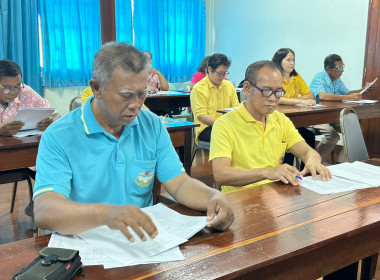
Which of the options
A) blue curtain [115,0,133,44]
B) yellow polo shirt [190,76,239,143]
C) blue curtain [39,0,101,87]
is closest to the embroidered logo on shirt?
yellow polo shirt [190,76,239,143]

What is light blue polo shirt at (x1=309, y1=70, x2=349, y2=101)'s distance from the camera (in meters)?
4.38

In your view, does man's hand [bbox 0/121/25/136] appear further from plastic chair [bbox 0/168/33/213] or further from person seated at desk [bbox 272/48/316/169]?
person seated at desk [bbox 272/48/316/169]

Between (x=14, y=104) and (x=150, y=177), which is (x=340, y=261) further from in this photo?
(x=14, y=104)

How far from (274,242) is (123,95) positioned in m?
0.60

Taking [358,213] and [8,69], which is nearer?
[358,213]

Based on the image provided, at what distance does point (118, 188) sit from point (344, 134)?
1.51 metres

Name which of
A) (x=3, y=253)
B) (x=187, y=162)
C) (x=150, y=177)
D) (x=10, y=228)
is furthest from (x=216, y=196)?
(x=10, y=228)

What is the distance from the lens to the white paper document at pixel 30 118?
234 centimetres

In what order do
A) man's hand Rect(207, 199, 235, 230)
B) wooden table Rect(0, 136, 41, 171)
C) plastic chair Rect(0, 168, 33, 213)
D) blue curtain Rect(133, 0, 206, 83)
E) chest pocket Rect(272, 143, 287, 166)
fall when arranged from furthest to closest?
blue curtain Rect(133, 0, 206, 83)
plastic chair Rect(0, 168, 33, 213)
wooden table Rect(0, 136, 41, 171)
chest pocket Rect(272, 143, 287, 166)
man's hand Rect(207, 199, 235, 230)

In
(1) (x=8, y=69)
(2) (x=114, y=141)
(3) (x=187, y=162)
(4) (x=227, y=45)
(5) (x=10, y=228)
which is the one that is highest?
(4) (x=227, y=45)

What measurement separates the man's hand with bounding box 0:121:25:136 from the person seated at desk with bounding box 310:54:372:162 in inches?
117

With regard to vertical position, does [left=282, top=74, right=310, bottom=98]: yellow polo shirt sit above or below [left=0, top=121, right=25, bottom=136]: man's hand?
above

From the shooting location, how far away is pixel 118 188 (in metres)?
1.31

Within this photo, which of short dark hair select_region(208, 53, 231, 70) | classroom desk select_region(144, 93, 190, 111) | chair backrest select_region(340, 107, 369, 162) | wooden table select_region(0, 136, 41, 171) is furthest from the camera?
classroom desk select_region(144, 93, 190, 111)
